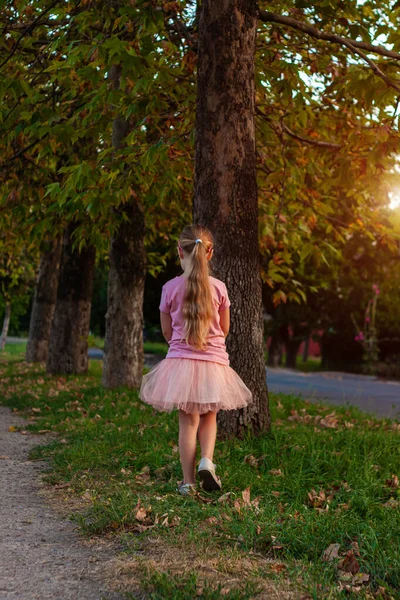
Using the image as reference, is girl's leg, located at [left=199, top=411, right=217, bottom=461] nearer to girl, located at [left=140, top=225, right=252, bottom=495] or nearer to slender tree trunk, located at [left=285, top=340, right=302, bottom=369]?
girl, located at [left=140, top=225, right=252, bottom=495]

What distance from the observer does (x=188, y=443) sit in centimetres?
560

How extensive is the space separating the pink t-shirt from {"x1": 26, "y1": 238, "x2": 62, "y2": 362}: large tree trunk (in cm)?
1232

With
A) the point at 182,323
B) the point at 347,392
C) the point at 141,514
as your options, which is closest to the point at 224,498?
the point at 141,514

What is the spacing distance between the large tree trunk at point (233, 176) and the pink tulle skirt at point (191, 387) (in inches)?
64.7

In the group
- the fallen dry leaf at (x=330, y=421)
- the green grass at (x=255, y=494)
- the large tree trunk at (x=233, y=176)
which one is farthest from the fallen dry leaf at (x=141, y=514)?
the fallen dry leaf at (x=330, y=421)

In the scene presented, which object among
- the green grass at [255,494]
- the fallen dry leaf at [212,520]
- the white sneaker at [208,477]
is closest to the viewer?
the green grass at [255,494]

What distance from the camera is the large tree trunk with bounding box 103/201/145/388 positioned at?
40.1 ft

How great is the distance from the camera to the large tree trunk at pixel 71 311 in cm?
1469

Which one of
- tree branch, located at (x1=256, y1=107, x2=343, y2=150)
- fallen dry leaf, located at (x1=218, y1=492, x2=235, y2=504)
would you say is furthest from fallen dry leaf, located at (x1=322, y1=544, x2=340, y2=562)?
tree branch, located at (x1=256, y1=107, x2=343, y2=150)

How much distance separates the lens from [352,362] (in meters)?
30.6

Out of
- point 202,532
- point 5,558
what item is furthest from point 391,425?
point 5,558

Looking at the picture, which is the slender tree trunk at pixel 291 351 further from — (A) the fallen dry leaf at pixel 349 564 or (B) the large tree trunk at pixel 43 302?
(A) the fallen dry leaf at pixel 349 564

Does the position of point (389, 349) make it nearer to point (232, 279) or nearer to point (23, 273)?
point (23, 273)

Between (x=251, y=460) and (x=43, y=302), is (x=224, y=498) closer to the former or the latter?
(x=251, y=460)
